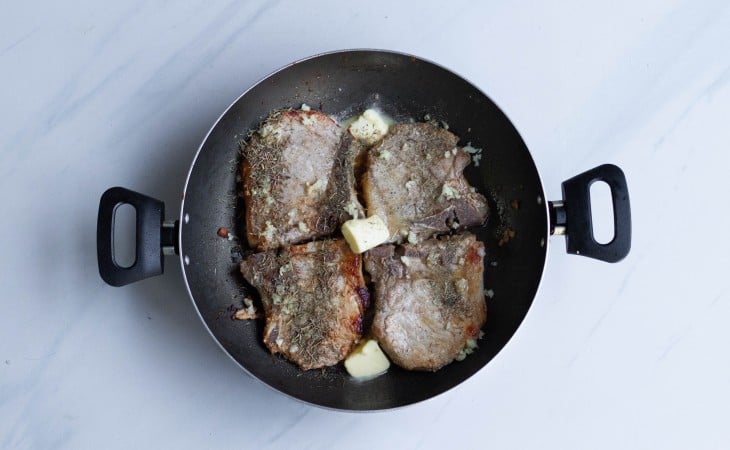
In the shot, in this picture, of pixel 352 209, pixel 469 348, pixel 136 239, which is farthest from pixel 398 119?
pixel 136 239

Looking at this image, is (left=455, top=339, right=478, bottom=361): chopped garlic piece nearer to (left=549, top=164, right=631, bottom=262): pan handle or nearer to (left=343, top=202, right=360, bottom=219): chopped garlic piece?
(left=549, top=164, right=631, bottom=262): pan handle

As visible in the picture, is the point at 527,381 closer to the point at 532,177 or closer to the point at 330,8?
the point at 532,177

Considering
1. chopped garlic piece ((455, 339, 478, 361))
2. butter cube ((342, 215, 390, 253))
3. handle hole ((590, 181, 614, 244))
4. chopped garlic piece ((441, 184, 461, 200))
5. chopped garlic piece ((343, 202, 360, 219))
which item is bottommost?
chopped garlic piece ((455, 339, 478, 361))

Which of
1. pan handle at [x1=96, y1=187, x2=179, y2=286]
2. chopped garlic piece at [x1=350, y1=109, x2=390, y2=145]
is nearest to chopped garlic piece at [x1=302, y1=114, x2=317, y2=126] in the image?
chopped garlic piece at [x1=350, y1=109, x2=390, y2=145]

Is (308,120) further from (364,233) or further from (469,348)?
(469,348)

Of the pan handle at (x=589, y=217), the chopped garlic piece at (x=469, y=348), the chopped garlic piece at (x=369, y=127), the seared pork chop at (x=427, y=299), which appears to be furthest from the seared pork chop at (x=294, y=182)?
the pan handle at (x=589, y=217)

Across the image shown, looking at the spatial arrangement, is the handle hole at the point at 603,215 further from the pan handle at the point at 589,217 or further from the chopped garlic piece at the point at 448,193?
the chopped garlic piece at the point at 448,193
